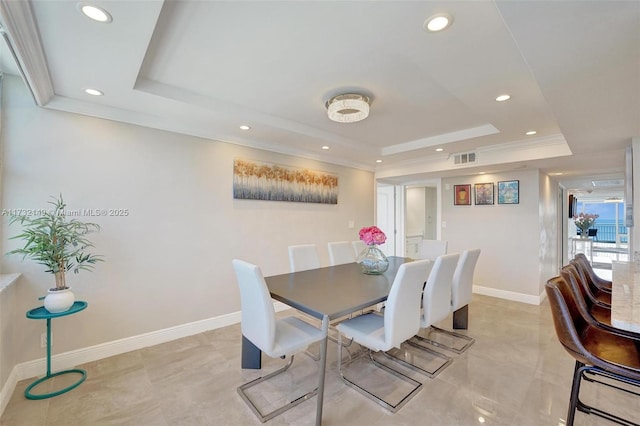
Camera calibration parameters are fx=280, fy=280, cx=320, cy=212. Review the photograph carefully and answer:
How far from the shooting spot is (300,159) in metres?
4.28

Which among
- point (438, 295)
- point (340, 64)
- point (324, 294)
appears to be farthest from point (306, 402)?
point (340, 64)

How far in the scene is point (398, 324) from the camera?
1969 mm

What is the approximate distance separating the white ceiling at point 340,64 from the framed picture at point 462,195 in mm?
1607

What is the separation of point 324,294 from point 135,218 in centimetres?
210

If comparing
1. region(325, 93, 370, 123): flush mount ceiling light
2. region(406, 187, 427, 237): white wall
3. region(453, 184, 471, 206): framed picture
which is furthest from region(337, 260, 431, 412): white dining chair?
region(406, 187, 427, 237): white wall

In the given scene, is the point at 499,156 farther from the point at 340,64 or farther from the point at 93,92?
the point at 93,92

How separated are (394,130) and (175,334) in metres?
3.53

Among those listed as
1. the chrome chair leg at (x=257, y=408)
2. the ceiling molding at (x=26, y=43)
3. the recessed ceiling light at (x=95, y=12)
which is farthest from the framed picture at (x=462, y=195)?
the ceiling molding at (x=26, y=43)

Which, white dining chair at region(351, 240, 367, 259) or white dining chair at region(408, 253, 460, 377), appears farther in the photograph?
white dining chair at region(351, 240, 367, 259)

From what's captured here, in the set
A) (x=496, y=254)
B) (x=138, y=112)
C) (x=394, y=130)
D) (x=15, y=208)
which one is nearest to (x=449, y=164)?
(x=394, y=130)

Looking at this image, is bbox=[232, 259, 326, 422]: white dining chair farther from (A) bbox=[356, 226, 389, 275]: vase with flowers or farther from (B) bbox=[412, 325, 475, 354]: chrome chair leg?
(B) bbox=[412, 325, 475, 354]: chrome chair leg

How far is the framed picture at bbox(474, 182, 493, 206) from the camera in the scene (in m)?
4.77

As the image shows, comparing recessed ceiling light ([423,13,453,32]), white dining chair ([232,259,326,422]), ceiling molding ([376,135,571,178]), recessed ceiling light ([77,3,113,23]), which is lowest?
white dining chair ([232,259,326,422])

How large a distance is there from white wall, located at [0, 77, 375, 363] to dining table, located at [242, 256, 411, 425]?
3.69 feet
